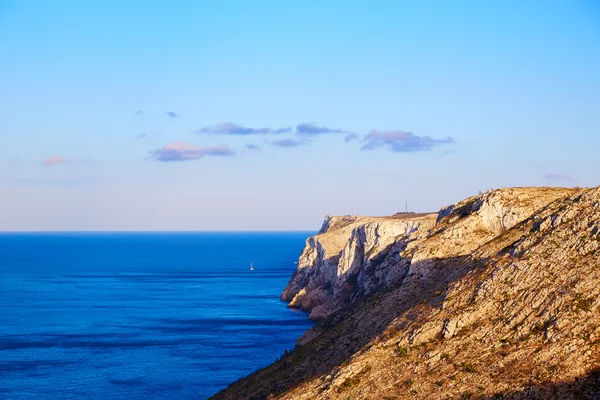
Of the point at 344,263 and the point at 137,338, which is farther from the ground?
the point at 344,263

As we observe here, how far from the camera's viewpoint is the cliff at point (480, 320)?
113ft

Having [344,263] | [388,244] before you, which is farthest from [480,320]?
[344,263]

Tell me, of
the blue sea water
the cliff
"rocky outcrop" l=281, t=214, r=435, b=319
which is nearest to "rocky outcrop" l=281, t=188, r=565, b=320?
"rocky outcrop" l=281, t=214, r=435, b=319

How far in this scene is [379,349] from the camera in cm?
4138

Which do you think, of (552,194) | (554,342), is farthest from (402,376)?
(552,194)

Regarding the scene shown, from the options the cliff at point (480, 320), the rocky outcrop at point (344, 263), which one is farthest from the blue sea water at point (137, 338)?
the cliff at point (480, 320)

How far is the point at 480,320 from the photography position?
39.7 metres

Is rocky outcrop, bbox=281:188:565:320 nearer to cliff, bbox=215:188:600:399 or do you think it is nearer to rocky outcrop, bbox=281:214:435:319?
rocky outcrop, bbox=281:214:435:319

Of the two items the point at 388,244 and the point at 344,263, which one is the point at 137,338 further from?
the point at 388,244

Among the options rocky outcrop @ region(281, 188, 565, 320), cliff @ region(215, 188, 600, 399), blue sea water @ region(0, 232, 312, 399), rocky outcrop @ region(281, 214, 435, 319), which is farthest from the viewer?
rocky outcrop @ region(281, 214, 435, 319)

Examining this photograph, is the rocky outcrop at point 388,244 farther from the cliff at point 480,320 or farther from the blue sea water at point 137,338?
the blue sea water at point 137,338

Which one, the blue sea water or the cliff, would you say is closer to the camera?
the cliff

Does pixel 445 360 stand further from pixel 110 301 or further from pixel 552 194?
pixel 110 301

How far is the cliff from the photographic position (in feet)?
113
